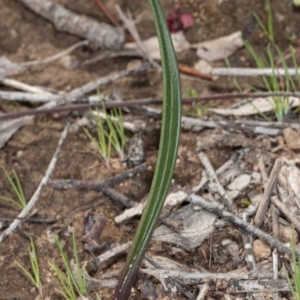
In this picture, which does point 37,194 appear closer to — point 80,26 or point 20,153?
point 20,153

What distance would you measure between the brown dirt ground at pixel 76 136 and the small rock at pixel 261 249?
0.13 meters

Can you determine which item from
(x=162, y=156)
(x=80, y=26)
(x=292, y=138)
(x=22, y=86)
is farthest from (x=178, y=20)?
(x=162, y=156)

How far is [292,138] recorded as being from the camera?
2.06m

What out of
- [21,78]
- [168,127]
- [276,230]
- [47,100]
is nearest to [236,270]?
[276,230]

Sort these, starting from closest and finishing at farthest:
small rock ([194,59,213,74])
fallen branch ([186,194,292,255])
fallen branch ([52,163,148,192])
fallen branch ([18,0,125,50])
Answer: fallen branch ([186,194,292,255]) → fallen branch ([52,163,148,192]) → small rock ([194,59,213,74]) → fallen branch ([18,0,125,50])

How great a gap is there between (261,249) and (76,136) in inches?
36.9

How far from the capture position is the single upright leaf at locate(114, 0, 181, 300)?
5.19ft

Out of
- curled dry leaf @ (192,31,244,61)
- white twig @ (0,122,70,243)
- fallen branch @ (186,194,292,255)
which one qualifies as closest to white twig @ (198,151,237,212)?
fallen branch @ (186,194,292,255)

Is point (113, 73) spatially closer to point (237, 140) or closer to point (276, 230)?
point (237, 140)

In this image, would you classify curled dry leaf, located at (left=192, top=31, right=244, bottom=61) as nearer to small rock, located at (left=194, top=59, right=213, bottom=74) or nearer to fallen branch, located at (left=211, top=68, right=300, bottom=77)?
small rock, located at (left=194, top=59, right=213, bottom=74)

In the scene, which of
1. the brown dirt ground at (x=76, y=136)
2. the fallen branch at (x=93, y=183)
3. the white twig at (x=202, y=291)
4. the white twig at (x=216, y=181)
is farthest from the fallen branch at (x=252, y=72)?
the white twig at (x=202, y=291)

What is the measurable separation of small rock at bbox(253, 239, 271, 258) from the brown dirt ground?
130 millimetres

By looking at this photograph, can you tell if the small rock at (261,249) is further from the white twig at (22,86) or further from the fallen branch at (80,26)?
the fallen branch at (80,26)

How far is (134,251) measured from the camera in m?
1.61
